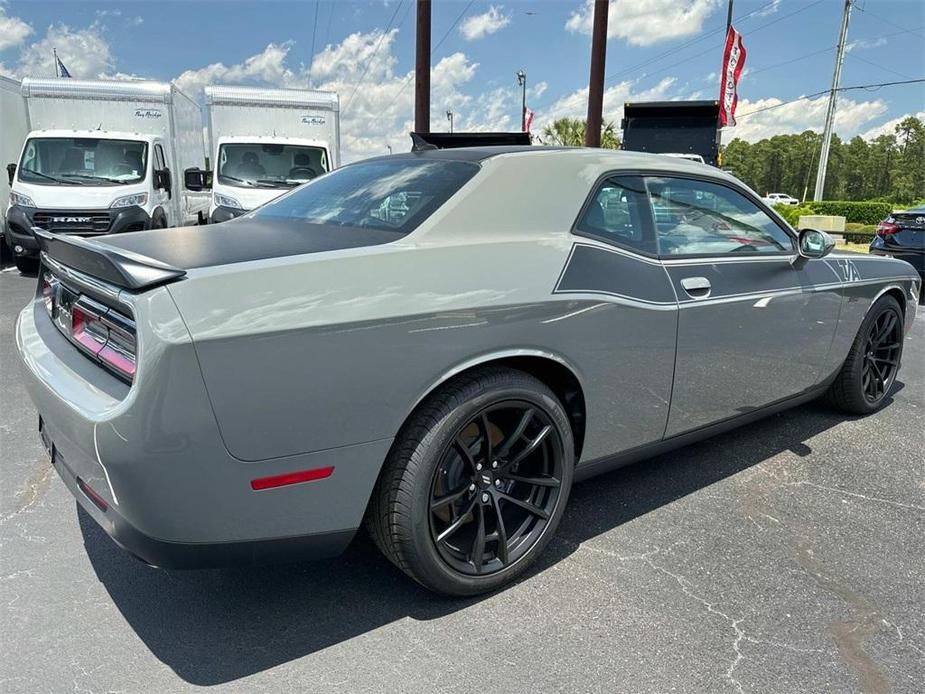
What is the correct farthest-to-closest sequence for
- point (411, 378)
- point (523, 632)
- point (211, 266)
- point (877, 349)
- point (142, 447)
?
point (877, 349), point (523, 632), point (411, 378), point (211, 266), point (142, 447)

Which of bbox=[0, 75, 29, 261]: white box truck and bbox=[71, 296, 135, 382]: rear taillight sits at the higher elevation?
bbox=[0, 75, 29, 261]: white box truck

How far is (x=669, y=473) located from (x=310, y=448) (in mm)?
2138

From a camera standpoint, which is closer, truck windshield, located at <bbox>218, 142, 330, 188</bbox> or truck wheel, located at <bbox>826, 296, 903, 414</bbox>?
truck wheel, located at <bbox>826, 296, 903, 414</bbox>

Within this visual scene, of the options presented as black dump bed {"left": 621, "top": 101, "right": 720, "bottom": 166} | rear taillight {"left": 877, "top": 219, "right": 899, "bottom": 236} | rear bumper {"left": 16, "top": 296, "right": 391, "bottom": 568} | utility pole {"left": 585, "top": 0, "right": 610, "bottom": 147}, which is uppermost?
utility pole {"left": 585, "top": 0, "right": 610, "bottom": 147}

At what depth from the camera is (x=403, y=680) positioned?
201 centimetres

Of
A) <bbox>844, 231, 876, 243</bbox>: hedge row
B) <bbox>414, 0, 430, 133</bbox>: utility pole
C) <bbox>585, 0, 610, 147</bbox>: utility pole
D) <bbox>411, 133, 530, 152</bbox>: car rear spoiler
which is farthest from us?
<bbox>844, 231, 876, 243</bbox>: hedge row

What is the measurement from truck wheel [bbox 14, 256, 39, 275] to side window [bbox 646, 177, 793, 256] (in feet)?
31.8

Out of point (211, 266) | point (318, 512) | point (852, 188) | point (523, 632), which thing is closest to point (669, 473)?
point (523, 632)

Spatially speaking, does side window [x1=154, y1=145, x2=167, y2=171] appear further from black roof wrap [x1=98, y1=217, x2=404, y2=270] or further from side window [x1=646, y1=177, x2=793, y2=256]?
side window [x1=646, y1=177, x2=793, y2=256]

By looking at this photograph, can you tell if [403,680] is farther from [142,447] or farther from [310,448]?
[142,447]

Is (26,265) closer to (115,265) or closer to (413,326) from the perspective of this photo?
(115,265)

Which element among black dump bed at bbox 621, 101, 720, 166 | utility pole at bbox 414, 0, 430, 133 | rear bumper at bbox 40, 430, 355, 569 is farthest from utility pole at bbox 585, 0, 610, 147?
rear bumper at bbox 40, 430, 355, 569

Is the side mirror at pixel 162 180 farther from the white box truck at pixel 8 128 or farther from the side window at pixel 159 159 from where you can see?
the white box truck at pixel 8 128

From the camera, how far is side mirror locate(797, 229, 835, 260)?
3.52 m
